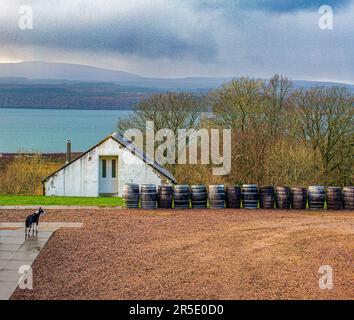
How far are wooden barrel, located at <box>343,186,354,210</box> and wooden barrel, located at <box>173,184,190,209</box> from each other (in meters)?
5.75

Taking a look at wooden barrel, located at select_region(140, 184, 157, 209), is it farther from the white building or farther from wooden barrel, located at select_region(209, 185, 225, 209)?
the white building

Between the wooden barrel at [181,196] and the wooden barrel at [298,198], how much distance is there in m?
3.82

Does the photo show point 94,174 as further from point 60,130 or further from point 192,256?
point 60,130

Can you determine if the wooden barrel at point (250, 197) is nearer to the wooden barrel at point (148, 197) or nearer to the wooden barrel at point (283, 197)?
the wooden barrel at point (283, 197)

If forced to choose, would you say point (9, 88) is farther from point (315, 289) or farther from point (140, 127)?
point (315, 289)

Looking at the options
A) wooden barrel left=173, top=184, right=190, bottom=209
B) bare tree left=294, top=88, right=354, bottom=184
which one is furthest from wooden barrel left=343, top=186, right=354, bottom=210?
bare tree left=294, top=88, right=354, bottom=184

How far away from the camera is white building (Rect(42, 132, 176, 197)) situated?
34844 millimetres

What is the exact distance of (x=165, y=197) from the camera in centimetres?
2266

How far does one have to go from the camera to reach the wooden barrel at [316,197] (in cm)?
2291

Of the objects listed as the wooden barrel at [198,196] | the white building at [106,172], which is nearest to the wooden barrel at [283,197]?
the wooden barrel at [198,196]

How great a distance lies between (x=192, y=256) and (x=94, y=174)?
2184cm

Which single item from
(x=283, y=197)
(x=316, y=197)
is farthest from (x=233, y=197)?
(x=316, y=197)

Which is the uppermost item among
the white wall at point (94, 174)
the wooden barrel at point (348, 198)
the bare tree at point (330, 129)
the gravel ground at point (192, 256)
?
the bare tree at point (330, 129)

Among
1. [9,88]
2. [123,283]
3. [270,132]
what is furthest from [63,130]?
[123,283]
